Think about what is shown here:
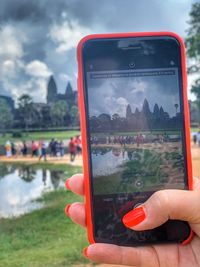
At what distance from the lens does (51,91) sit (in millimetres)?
3205

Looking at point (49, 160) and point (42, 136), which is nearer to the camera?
point (42, 136)

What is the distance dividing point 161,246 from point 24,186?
2793 millimetres

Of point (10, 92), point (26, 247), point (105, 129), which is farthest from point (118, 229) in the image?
point (10, 92)

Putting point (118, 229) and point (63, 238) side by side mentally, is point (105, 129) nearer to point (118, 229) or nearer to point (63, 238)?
point (118, 229)

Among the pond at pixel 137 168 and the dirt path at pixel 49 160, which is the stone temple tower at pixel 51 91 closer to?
the dirt path at pixel 49 160

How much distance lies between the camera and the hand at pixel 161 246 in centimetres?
49

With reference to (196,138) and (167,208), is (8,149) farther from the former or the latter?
(167,208)

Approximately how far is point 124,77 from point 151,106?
0.18 feet

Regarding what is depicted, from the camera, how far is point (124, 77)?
557 millimetres

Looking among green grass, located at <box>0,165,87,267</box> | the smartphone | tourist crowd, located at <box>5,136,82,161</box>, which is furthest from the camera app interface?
tourist crowd, located at <box>5,136,82,161</box>

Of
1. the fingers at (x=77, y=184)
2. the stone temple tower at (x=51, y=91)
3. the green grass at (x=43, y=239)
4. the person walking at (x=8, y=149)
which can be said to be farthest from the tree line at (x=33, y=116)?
the fingers at (x=77, y=184)

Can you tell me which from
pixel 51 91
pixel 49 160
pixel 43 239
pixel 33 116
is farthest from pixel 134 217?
pixel 49 160

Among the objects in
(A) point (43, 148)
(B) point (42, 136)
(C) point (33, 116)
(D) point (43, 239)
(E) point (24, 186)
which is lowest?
(D) point (43, 239)

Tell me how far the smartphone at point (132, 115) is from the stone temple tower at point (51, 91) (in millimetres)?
2381
